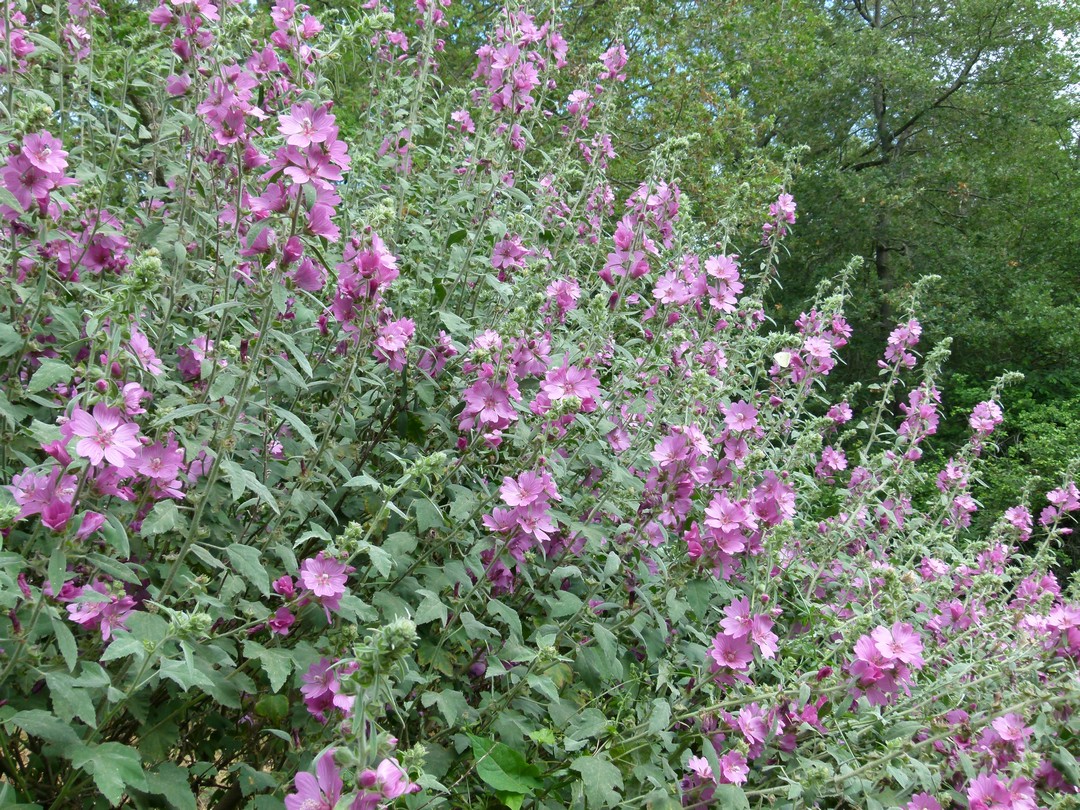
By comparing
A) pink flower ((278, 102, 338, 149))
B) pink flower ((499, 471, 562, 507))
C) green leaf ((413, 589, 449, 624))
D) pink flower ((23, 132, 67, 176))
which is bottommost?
green leaf ((413, 589, 449, 624))

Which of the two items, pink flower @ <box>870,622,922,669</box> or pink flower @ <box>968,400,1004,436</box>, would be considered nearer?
pink flower @ <box>870,622,922,669</box>

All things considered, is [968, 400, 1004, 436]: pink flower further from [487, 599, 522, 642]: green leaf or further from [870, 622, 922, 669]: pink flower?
[487, 599, 522, 642]: green leaf

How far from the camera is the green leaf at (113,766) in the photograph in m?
1.62

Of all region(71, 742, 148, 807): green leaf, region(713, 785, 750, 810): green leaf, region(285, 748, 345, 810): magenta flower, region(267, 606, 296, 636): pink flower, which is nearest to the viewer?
region(285, 748, 345, 810): magenta flower

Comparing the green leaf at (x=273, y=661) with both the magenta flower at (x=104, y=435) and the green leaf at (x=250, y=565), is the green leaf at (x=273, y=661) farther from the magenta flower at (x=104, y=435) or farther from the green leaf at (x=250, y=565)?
the magenta flower at (x=104, y=435)

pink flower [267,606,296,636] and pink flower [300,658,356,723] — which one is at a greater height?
pink flower [267,606,296,636]

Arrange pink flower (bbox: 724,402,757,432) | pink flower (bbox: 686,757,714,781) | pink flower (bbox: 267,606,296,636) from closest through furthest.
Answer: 1. pink flower (bbox: 267,606,296,636)
2. pink flower (bbox: 686,757,714,781)
3. pink flower (bbox: 724,402,757,432)

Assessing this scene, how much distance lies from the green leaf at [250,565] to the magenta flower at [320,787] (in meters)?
0.58

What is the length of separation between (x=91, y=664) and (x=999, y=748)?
2624mm

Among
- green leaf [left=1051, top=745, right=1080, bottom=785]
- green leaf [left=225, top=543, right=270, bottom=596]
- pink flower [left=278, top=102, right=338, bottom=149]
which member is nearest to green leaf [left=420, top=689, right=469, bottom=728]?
green leaf [left=225, top=543, right=270, bottom=596]

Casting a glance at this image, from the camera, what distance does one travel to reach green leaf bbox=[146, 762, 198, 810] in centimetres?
188

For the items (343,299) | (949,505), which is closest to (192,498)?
(343,299)

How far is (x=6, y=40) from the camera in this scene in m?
2.34

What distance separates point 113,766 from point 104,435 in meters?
0.69
